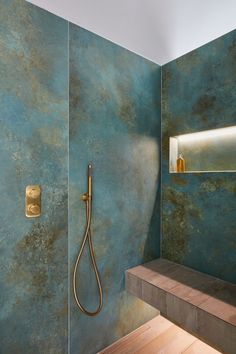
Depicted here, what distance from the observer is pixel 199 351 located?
5.30 ft

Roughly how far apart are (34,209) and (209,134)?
5.17 ft

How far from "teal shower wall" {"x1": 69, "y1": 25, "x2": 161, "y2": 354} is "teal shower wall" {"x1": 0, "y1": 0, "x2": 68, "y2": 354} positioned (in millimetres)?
90

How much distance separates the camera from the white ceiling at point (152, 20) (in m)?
1.50

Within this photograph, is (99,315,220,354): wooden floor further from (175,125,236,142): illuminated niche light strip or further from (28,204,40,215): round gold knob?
Result: (175,125,236,142): illuminated niche light strip

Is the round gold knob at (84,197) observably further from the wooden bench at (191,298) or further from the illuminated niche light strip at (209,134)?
the illuminated niche light strip at (209,134)

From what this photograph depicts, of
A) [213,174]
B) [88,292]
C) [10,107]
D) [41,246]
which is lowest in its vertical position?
[88,292]

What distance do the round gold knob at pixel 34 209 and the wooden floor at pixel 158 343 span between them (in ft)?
4.10

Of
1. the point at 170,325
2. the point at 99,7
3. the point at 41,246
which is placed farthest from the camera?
the point at 170,325

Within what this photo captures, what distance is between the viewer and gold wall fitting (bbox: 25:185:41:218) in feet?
4.33

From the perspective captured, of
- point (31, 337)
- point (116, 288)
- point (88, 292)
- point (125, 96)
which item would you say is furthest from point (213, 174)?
point (31, 337)

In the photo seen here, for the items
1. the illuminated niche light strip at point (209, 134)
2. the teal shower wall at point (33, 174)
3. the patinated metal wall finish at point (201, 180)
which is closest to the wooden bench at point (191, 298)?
the patinated metal wall finish at point (201, 180)

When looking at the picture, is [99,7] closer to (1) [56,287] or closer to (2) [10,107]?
(2) [10,107]

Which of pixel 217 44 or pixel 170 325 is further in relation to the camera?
pixel 170 325

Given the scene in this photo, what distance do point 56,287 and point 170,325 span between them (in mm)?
1212
